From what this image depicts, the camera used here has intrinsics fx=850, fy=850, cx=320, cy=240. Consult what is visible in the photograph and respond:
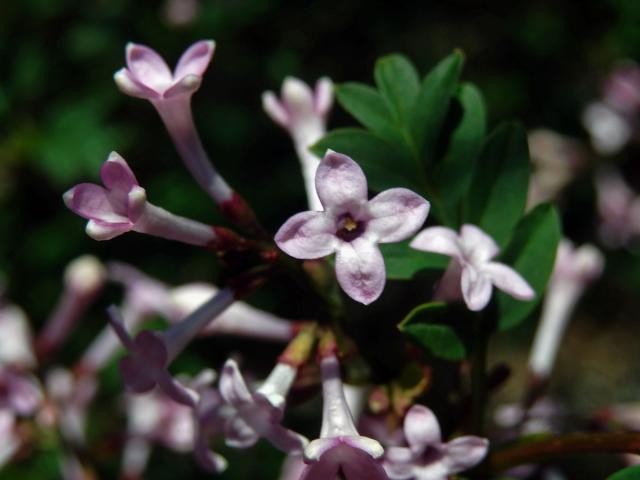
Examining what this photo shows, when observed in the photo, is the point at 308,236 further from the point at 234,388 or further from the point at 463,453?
the point at 463,453

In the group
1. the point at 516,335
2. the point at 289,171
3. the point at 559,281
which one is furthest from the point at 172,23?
the point at 516,335

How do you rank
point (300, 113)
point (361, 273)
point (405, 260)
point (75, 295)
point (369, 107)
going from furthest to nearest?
point (75, 295) → point (300, 113) → point (369, 107) → point (405, 260) → point (361, 273)

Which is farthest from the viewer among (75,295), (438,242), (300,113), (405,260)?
(75,295)

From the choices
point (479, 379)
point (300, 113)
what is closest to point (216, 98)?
point (300, 113)

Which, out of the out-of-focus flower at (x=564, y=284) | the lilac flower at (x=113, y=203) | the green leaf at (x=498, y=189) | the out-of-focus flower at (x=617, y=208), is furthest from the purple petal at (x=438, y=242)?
the out-of-focus flower at (x=617, y=208)

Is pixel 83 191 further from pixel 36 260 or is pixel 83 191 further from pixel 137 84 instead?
pixel 36 260

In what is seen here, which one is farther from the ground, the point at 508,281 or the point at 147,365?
the point at 508,281
